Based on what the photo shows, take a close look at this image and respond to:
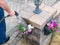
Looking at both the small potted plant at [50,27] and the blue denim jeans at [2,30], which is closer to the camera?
the blue denim jeans at [2,30]

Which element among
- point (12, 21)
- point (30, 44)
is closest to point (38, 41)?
point (30, 44)

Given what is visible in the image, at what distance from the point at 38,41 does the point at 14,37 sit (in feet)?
1.75

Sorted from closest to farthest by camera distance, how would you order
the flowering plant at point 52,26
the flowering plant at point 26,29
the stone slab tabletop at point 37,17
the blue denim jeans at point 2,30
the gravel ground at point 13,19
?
the blue denim jeans at point 2,30 → the stone slab tabletop at point 37,17 → the flowering plant at point 26,29 → the flowering plant at point 52,26 → the gravel ground at point 13,19

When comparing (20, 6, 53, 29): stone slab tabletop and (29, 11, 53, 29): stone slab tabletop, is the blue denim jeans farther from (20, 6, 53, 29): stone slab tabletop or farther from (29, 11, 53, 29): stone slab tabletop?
(29, 11, 53, 29): stone slab tabletop

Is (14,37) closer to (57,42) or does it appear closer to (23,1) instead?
(57,42)

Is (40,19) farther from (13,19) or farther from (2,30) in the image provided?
(13,19)

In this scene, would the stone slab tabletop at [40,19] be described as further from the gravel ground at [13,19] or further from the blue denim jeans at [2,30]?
the gravel ground at [13,19]

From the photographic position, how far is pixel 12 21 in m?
4.33

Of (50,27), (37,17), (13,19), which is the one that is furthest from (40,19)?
(13,19)

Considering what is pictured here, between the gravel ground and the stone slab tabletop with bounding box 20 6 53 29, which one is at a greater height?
the stone slab tabletop with bounding box 20 6 53 29

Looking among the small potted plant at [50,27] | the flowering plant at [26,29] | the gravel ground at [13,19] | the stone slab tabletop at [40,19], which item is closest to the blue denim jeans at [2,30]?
the gravel ground at [13,19]

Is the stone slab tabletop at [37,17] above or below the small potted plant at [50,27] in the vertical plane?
above

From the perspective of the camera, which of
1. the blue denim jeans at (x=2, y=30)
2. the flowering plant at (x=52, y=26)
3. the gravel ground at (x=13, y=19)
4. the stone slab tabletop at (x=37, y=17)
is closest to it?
the blue denim jeans at (x=2, y=30)

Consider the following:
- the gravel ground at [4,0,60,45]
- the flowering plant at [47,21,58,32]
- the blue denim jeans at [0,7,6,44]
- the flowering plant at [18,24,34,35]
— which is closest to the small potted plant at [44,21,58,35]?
the flowering plant at [47,21,58,32]
